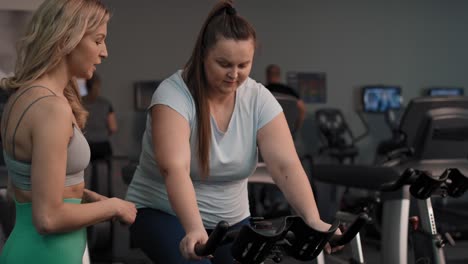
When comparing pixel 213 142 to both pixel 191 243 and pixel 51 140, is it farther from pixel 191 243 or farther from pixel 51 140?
pixel 51 140

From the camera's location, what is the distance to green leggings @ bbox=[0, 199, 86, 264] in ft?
5.33

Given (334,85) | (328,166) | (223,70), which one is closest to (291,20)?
(334,85)

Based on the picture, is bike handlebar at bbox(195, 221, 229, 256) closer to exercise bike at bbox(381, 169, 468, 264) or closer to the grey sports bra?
the grey sports bra

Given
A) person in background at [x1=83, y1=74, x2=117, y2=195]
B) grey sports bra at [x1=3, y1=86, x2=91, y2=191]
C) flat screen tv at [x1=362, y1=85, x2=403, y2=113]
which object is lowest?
flat screen tv at [x1=362, y1=85, x2=403, y2=113]

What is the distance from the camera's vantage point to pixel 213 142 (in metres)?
2.10

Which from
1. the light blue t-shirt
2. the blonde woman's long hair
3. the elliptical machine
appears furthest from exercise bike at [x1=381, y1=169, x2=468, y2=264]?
the blonde woman's long hair

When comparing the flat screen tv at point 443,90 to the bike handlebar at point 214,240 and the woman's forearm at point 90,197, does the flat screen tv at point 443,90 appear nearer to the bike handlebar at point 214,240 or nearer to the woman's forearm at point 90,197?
the woman's forearm at point 90,197

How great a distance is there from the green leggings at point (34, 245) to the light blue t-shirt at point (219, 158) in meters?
0.47

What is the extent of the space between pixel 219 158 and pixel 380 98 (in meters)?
7.74

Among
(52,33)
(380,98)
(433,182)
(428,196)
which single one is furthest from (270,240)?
(380,98)

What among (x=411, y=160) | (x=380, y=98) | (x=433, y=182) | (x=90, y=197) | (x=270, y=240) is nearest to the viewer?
(x=270, y=240)

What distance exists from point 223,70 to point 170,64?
6.79 metres

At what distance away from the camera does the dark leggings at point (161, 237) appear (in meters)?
2.02

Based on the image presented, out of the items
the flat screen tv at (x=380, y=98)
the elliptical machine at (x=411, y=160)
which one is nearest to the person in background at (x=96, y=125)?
the elliptical machine at (x=411, y=160)
